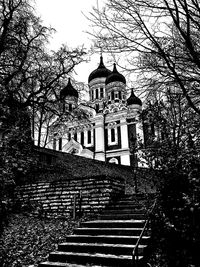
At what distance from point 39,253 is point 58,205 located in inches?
143

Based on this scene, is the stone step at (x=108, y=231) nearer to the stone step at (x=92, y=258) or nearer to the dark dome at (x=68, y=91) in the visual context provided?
the stone step at (x=92, y=258)

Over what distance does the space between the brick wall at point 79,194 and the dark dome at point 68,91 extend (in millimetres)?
7941

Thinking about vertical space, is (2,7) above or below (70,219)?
above

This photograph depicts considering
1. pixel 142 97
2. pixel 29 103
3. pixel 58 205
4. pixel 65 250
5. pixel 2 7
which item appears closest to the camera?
pixel 65 250

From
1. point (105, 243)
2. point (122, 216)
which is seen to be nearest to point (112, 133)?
point (122, 216)

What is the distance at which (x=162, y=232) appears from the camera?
4691mm

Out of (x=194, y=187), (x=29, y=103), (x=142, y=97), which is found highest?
(x=29, y=103)

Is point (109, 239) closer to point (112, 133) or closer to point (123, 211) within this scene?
point (123, 211)

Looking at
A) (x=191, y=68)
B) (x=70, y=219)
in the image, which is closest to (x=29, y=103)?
(x=70, y=219)

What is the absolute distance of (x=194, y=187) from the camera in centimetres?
443

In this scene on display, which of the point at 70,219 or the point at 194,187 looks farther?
the point at 70,219

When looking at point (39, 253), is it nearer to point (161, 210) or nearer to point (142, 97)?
point (161, 210)

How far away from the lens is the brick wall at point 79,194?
8.87 meters

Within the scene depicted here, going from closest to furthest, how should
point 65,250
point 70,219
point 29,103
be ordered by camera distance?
1. point 65,250
2. point 70,219
3. point 29,103
